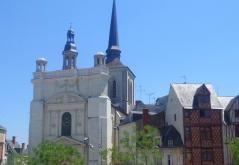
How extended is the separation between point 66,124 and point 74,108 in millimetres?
2306

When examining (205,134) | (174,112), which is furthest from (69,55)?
(205,134)

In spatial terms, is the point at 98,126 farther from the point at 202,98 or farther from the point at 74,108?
the point at 202,98

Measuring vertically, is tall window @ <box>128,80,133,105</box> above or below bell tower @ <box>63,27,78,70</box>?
below

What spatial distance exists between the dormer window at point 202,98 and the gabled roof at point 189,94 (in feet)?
1.49

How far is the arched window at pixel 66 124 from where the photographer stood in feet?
192

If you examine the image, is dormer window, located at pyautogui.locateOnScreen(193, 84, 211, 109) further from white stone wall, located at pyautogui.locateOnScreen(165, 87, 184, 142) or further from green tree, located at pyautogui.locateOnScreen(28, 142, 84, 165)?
green tree, located at pyautogui.locateOnScreen(28, 142, 84, 165)

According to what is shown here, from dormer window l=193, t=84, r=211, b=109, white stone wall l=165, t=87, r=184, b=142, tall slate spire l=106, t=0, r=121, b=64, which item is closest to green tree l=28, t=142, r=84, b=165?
white stone wall l=165, t=87, r=184, b=142

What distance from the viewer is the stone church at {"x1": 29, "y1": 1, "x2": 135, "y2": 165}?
56.2 m

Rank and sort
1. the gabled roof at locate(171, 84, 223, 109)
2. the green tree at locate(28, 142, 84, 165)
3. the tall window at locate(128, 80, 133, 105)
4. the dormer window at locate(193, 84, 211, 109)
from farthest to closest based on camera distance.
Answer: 1. the tall window at locate(128, 80, 133, 105)
2. the gabled roof at locate(171, 84, 223, 109)
3. the dormer window at locate(193, 84, 211, 109)
4. the green tree at locate(28, 142, 84, 165)

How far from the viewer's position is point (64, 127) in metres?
58.8

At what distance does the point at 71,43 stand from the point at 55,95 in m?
10.5

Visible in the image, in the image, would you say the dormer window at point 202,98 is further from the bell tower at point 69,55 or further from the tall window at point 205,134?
the bell tower at point 69,55

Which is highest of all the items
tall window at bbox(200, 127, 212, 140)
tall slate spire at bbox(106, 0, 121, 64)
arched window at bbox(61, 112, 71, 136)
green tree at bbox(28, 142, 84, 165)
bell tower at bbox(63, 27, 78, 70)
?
tall slate spire at bbox(106, 0, 121, 64)

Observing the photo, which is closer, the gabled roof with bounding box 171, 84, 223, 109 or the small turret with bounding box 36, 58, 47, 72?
the gabled roof with bounding box 171, 84, 223, 109
